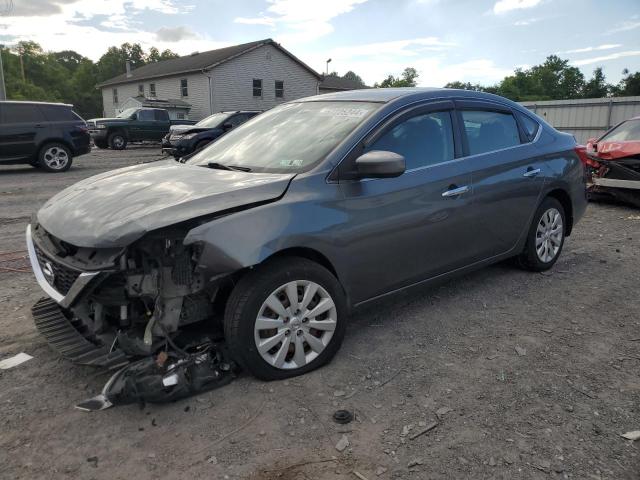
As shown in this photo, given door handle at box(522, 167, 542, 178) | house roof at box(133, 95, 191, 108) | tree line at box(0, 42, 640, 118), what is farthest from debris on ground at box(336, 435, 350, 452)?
tree line at box(0, 42, 640, 118)

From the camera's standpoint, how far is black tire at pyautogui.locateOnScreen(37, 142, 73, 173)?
512 inches

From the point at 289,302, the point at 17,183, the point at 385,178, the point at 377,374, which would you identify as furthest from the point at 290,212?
the point at 17,183

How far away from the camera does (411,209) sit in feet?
12.0

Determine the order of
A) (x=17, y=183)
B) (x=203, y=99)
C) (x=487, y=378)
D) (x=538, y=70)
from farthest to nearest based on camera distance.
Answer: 1. (x=538, y=70)
2. (x=203, y=99)
3. (x=17, y=183)
4. (x=487, y=378)

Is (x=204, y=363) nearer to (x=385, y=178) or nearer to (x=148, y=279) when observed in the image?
(x=148, y=279)

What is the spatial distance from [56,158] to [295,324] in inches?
488

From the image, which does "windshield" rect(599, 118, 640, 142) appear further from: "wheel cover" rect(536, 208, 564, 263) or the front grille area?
the front grille area

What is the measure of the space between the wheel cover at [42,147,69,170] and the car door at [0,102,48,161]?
301 millimetres

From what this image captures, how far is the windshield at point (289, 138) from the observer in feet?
11.5

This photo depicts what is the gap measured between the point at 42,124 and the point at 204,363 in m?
12.1

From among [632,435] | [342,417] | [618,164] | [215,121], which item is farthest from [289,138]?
[215,121]

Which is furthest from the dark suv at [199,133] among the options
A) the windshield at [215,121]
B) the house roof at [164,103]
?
the house roof at [164,103]

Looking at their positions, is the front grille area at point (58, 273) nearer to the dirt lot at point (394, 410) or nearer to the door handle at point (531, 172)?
the dirt lot at point (394, 410)

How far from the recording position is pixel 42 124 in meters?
12.8
